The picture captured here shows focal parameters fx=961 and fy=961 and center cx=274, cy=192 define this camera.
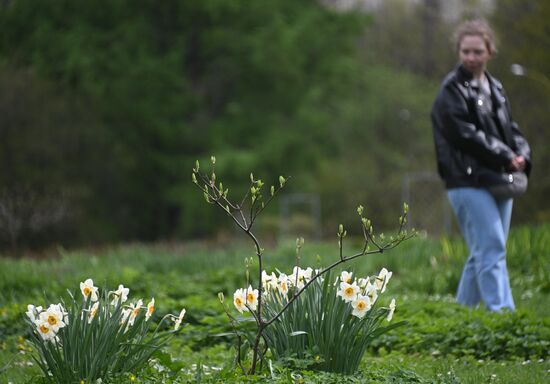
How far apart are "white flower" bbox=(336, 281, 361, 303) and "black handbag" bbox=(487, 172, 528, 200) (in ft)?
8.41

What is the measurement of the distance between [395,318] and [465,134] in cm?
133

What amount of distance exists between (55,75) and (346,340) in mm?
21644

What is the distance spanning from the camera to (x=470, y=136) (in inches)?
246

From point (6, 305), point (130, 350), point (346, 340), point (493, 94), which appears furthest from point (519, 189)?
point (6, 305)

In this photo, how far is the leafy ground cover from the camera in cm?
416

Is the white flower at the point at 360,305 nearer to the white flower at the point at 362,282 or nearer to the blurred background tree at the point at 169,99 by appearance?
the white flower at the point at 362,282

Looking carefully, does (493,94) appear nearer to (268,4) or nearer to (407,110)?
(268,4)

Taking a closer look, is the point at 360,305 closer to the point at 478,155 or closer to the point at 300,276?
the point at 300,276

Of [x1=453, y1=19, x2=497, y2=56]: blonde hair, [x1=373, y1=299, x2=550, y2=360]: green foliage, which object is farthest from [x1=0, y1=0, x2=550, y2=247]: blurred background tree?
[x1=373, y1=299, x2=550, y2=360]: green foliage

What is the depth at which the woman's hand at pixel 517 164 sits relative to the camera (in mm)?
6273

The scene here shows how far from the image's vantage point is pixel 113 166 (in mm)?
24531

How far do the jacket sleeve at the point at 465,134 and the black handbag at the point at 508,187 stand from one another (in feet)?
0.29

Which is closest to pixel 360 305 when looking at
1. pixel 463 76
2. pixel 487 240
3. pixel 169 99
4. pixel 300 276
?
pixel 300 276

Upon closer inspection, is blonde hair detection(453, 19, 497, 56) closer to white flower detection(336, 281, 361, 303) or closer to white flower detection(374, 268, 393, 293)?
white flower detection(374, 268, 393, 293)
